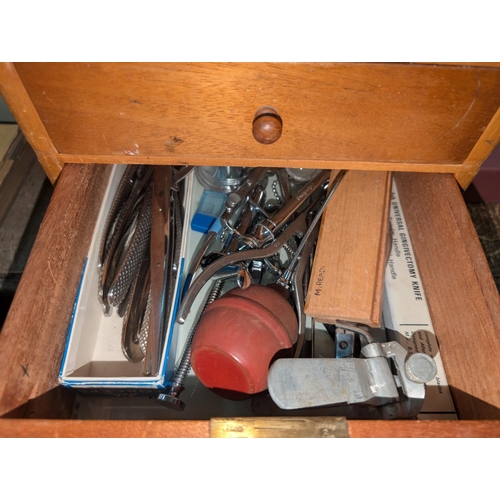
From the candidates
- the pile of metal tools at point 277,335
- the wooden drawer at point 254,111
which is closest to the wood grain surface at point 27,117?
the wooden drawer at point 254,111

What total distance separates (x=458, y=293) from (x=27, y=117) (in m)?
0.60

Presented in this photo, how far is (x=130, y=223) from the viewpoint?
2.40 feet

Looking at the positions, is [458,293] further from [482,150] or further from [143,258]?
[143,258]

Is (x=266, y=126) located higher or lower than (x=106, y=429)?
higher

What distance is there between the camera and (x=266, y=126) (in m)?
0.51

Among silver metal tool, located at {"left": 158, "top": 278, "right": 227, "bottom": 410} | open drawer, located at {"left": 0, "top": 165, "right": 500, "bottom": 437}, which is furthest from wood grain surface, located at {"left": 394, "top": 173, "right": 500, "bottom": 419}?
silver metal tool, located at {"left": 158, "top": 278, "right": 227, "bottom": 410}

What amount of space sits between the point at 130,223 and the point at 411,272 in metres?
0.47

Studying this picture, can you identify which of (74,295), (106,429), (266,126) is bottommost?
(106,429)

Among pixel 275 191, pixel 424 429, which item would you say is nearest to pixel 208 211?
pixel 275 191

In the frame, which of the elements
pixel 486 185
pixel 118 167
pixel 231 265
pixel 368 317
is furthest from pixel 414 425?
pixel 486 185

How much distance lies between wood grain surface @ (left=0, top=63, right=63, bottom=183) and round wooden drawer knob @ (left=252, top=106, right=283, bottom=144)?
0.28 metres

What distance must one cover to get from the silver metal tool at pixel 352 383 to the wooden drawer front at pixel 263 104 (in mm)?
265

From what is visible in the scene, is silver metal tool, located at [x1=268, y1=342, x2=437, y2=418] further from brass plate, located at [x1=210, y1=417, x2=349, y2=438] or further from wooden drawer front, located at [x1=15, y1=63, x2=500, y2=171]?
wooden drawer front, located at [x1=15, y1=63, x2=500, y2=171]

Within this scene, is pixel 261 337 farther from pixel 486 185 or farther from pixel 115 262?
pixel 486 185
